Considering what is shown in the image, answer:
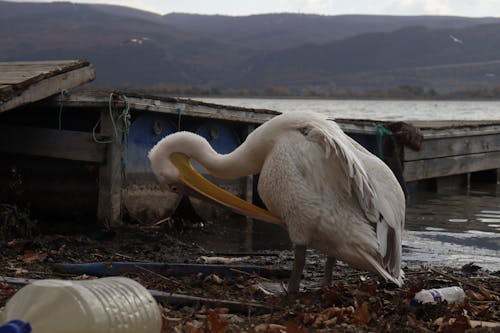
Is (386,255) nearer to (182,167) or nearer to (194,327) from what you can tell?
(182,167)

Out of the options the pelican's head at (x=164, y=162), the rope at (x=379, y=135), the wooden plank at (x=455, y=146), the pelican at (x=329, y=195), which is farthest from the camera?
the wooden plank at (x=455, y=146)

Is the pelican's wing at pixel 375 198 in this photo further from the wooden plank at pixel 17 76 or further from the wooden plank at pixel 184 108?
the wooden plank at pixel 17 76

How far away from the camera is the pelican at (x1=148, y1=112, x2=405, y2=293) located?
6.33 m

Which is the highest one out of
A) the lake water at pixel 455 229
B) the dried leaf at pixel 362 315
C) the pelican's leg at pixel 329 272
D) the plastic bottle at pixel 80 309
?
the plastic bottle at pixel 80 309

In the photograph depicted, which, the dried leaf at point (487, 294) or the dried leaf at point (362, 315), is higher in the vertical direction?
the dried leaf at point (362, 315)

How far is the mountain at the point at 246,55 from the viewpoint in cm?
12250

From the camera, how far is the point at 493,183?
18391mm

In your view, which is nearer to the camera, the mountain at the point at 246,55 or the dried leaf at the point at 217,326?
the dried leaf at the point at 217,326

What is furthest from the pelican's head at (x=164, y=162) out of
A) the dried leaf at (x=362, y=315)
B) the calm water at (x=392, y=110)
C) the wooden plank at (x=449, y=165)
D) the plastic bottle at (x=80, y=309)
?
the calm water at (x=392, y=110)

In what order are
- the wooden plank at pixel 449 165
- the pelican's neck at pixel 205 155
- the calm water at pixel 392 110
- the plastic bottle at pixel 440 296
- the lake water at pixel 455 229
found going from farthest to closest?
the calm water at pixel 392 110
the wooden plank at pixel 449 165
the lake water at pixel 455 229
the pelican's neck at pixel 205 155
the plastic bottle at pixel 440 296

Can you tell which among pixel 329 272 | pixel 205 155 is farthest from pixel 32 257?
pixel 329 272

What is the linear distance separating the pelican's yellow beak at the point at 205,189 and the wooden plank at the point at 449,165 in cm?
737

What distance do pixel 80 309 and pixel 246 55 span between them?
155 metres

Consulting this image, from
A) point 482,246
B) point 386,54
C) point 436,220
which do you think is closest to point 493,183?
point 436,220
